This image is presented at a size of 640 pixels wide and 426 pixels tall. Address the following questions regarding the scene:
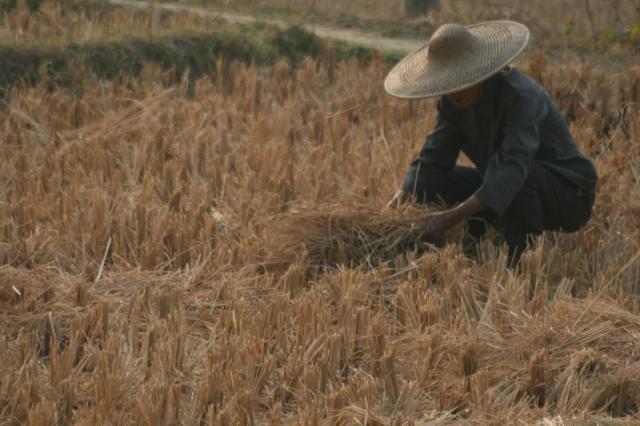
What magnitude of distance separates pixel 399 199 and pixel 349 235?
1.02 feet

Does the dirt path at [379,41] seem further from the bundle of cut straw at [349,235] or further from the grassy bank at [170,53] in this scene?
the bundle of cut straw at [349,235]

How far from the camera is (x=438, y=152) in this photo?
15.1ft

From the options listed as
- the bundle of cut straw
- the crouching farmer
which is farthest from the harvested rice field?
the crouching farmer

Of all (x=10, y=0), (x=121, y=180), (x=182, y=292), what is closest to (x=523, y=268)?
(x=182, y=292)

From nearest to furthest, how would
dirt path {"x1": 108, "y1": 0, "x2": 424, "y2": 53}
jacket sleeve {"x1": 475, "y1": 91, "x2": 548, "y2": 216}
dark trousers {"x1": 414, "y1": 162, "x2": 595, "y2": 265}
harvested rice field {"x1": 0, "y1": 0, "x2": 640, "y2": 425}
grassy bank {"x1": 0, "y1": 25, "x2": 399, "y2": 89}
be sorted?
1. harvested rice field {"x1": 0, "y1": 0, "x2": 640, "y2": 425}
2. jacket sleeve {"x1": 475, "y1": 91, "x2": 548, "y2": 216}
3. dark trousers {"x1": 414, "y1": 162, "x2": 595, "y2": 265}
4. grassy bank {"x1": 0, "y1": 25, "x2": 399, "y2": 89}
5. dirt path {"x1": 108, "y1": 0, "x2": 424, "y2": 53}

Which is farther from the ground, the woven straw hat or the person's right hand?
the woven straw hat

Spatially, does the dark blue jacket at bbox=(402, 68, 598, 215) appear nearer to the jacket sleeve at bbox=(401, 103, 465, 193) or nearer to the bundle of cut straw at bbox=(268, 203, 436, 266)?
the jacket sleeve at bbox=(401, 103, 465, 193)

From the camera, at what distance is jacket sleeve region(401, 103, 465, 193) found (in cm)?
456

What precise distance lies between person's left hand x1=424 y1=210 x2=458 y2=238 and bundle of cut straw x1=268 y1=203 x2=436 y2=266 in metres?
0.03

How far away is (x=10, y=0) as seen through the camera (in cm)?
817

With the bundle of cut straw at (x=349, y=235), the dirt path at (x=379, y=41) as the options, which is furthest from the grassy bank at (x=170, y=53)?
the bundle of cut straw at (x=349, y=235)

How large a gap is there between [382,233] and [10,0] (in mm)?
4839

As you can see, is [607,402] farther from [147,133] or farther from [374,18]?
[374,18]

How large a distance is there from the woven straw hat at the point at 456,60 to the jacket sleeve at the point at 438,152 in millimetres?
233
